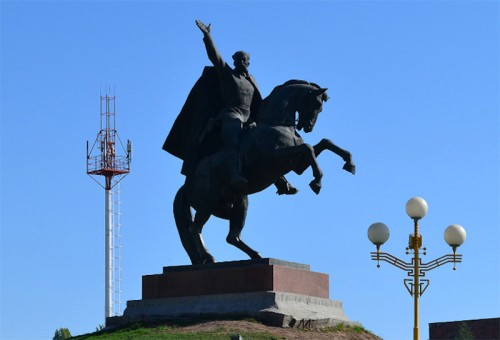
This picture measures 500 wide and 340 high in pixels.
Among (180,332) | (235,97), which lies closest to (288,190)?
(235,97)

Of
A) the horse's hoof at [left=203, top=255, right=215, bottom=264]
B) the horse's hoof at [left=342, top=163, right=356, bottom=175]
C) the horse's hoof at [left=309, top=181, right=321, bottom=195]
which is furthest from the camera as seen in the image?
the horse's hoof at [left=203, top=255, right=215, bottom=264]

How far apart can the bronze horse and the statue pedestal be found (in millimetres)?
572

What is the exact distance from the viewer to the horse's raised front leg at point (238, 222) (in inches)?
995

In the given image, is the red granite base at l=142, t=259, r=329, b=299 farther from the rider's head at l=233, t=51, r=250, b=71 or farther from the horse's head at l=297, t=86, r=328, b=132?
the rider's head at l=233, t=51, r=250, b=71

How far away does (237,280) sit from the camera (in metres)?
24.6

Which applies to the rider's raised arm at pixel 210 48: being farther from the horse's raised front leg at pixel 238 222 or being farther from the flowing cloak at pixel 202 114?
the horse's raised front leg at pixel 238 222

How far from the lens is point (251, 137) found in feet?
82.3

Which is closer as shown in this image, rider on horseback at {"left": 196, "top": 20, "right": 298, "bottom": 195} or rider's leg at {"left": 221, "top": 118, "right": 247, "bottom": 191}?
rider's leg at {"left": 221, "top": 118, "right": 247, "bottom": 191}

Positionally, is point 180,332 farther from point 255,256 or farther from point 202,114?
Result: point 202,114

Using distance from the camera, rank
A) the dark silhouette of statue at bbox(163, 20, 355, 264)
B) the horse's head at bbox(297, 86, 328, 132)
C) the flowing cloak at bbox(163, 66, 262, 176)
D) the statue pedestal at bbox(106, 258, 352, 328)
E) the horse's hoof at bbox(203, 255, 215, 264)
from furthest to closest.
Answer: the flowing cloak at bbox(163, 66, 262, 176) → the horse's hoof at bbox(203, 255, 215, 264) → the horse's head at bbox(297, 86, 328, 132) → the dark silhouette of statue at bbox(163, 20, 355, 264) → the statue pedestal at bbox(106, 258, 352, 328)

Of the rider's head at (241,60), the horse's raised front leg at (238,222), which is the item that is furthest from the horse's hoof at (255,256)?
the rider's head at (241,60)

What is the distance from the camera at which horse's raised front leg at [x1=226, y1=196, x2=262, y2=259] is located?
25266 mm

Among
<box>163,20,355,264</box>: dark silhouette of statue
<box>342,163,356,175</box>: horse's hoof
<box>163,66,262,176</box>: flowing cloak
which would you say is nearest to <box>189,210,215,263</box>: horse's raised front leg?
<box>163,20,355,264</box>: dark silhouette of statue

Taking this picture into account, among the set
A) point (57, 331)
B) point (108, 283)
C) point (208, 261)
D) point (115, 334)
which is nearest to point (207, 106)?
point (208, 261)
